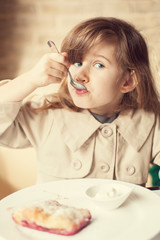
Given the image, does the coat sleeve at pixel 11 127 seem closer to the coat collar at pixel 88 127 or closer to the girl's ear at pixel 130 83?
the coat collar at pixel 88 127

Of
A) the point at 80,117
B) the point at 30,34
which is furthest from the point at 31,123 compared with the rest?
the point at 30,34

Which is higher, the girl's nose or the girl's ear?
the girl's nose

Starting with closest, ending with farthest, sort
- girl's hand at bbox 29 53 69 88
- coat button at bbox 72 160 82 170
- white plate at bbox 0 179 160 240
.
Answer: white plate at bbox 0 179 160 240, girl's hand at bbox 29 53 69 88, coat button at bbox 72 160 82 170

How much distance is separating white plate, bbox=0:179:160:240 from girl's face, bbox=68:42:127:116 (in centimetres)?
30

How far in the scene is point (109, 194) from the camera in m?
0.77

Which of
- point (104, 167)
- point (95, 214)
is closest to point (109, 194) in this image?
point (95, 214)

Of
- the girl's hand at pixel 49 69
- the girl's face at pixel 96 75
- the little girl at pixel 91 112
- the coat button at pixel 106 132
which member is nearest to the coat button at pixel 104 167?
the little girl at pixel 91 112

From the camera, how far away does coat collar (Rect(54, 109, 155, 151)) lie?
111 cm

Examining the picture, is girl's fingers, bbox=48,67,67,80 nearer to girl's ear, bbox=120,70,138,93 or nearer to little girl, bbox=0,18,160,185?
little girl, bbox=0,18,160,185

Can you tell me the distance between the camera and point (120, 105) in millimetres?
1211

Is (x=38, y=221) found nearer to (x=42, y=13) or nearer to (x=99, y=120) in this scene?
(x=99, y=120)

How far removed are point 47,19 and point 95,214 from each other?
5.00ft

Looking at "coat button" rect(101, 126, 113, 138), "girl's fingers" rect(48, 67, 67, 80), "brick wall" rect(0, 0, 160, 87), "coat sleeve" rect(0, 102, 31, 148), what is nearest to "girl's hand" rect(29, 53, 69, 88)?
"girl's fingers" rect(48, 67, 67, 80)

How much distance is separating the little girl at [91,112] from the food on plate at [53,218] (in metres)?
0.40
